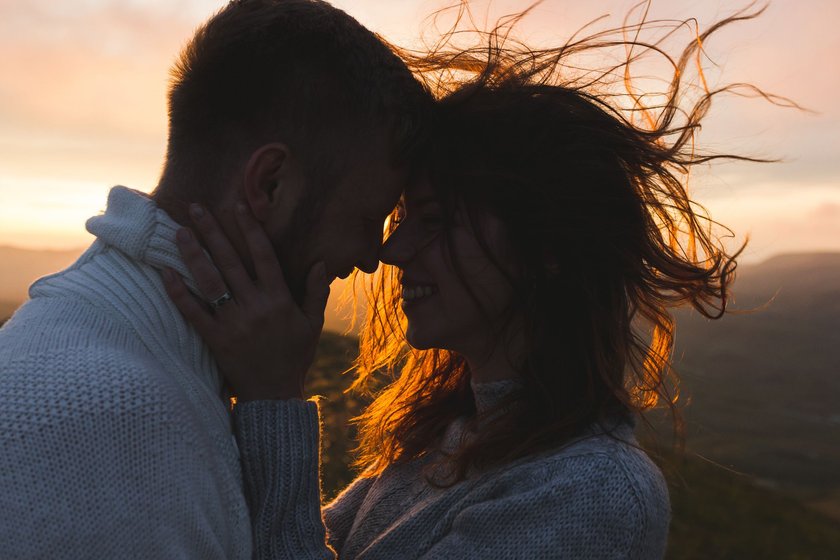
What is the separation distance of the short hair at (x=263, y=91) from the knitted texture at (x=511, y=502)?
751mm

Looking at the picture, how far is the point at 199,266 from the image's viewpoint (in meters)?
2.25

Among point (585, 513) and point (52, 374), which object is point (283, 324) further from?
point (585, 513)

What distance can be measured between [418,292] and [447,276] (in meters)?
0.17

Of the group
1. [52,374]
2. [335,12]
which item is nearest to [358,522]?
[52,374]

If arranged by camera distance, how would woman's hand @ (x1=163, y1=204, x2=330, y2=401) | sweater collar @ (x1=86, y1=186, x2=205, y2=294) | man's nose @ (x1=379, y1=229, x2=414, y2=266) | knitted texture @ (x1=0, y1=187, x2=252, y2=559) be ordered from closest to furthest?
knitted texture @ (x1=0, y1=187, x2=252, y2=559)
sweater collar @ (x1=86, y1=186, x2=205, y2=294)
woman's hand @ (x1=163, y1=204, x2=330, y2=401)
man's nose @ (x1=379, y1=229, x2=414, y2=266)

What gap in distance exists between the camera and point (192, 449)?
1.87 meters

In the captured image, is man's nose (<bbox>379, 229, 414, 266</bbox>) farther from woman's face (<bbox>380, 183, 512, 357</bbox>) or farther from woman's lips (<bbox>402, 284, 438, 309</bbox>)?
woman's lips (<bbox>402, 284, 438, 309</bbox>)

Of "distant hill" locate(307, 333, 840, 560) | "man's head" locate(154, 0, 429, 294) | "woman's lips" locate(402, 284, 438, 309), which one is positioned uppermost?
"man's head" locate(154, 0, 429, 294)

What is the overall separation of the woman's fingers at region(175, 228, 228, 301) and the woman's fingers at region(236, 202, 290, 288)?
0.45ft

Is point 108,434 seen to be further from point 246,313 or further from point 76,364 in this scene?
point 246,313

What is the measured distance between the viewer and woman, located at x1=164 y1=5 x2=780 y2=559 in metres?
2.51

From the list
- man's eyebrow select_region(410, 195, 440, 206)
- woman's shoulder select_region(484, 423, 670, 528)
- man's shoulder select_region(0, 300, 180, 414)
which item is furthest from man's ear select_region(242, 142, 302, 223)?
woman's shoulder select_region(484, 423, 670, 528)

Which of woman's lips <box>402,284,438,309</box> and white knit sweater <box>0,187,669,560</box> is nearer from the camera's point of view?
A: white knit sweater <box>0,187,669,560</box>

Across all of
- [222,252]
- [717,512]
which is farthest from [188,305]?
[717,512]
